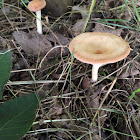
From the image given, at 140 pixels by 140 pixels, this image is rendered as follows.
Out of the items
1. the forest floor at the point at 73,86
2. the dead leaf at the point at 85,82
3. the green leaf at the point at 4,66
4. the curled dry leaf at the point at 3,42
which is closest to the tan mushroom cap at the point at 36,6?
the forest floor at the point at 73,86

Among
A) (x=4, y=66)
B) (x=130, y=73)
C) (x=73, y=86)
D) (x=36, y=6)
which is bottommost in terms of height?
(x=73, y=86)

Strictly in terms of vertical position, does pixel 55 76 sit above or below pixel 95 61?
below

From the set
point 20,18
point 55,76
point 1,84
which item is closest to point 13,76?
point 55,76

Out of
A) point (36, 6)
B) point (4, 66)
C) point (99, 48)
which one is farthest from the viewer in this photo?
point (36, 6)

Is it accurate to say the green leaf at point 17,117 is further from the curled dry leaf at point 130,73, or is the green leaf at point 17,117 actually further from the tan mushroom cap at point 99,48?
the curled dry leaf at point 130,73

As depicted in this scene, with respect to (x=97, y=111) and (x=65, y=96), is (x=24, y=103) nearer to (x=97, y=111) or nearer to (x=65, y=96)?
(x=65, y=96)

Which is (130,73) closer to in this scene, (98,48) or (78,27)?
(98,48)

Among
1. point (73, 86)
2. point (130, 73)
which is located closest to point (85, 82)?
point (73, 86)

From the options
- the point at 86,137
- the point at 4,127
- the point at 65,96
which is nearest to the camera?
the point at 4,127
